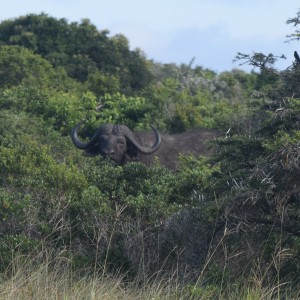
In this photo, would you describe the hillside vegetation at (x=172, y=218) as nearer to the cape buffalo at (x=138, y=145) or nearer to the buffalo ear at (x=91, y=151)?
the buffalo ear at (x=91, y=151)

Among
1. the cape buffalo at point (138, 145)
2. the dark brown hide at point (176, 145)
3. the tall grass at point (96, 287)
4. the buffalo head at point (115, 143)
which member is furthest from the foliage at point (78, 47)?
the tall grass at point (96, 287)

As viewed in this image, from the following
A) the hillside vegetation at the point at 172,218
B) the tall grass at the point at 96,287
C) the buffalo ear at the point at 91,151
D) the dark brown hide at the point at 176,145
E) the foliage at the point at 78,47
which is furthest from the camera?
the foliage at the point at 78,47

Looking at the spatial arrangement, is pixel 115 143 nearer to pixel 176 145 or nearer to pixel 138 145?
pixel 138 145

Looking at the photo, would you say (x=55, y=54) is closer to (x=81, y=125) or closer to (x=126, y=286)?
(x=81, y=125)

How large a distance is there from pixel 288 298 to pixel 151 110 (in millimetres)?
13093

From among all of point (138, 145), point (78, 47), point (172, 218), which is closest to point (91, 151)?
point (138, 145)

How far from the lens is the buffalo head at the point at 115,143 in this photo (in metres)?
19.1

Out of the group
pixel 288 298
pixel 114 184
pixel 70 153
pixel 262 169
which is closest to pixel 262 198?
pixel 262 169

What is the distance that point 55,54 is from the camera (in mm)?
29891

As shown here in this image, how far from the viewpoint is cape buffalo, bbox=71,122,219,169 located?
19.2m

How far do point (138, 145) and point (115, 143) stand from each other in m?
0.48

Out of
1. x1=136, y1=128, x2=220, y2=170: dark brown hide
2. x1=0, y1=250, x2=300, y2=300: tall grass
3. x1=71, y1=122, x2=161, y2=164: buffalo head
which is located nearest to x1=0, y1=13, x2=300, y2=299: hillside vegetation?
x1=0, y1=250, x2=300, y2=300: tall grass

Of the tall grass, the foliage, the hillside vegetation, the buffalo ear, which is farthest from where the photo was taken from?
the foliage

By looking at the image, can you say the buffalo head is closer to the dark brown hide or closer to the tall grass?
the dark brown hide
